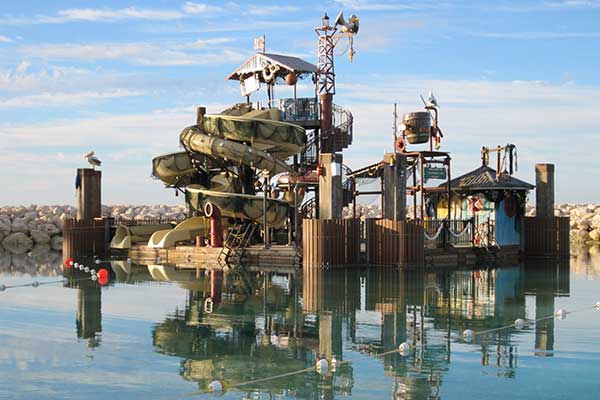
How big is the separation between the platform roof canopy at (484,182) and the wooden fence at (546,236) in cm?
157

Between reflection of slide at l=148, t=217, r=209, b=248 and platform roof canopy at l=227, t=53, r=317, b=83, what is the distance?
8.06 metres

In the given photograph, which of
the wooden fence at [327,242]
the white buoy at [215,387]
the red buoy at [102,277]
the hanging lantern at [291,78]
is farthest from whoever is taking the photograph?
the hanging lantern at [291,78]

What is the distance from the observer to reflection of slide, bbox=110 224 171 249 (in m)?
35.9

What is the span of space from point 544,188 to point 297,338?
73.7 ft

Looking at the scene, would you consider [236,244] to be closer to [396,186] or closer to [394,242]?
[394,242]

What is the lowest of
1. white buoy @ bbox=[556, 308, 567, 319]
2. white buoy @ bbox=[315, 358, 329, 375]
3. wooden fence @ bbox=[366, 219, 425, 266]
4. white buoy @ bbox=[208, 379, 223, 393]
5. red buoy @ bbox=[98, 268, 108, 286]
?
white buoy @ bbox=[208, 379, 223, 393]

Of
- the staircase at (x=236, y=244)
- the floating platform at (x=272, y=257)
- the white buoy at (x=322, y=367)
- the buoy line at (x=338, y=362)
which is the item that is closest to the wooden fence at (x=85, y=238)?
the floating platform at (x=272, y=257)

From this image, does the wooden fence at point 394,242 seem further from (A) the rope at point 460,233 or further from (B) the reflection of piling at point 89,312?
(B) the reflection of piling at point 89,312

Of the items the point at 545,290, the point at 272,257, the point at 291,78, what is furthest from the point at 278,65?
the point at 545,290

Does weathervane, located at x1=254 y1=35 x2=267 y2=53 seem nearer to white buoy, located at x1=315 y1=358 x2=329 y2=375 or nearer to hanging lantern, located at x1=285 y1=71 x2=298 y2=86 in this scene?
hanging lantern, located at x1=285 y1=71 x2=298 y2=86

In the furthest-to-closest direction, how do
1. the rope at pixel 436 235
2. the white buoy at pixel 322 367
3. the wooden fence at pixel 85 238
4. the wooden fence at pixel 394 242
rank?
the wooden fence at pixel 85 238 → the rope at pixel 436 235 → the wooden fence at pixel 394 242 → the white buoy at pixel 322 367

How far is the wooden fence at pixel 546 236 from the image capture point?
3397 centimetres

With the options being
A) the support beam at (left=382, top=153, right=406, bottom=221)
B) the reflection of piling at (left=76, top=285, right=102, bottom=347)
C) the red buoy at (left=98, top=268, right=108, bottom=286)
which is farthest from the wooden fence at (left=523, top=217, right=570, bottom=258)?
the reflection of piling at (left=76, top=285, right=102, bottom=347)

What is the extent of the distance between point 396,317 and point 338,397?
6.78m
